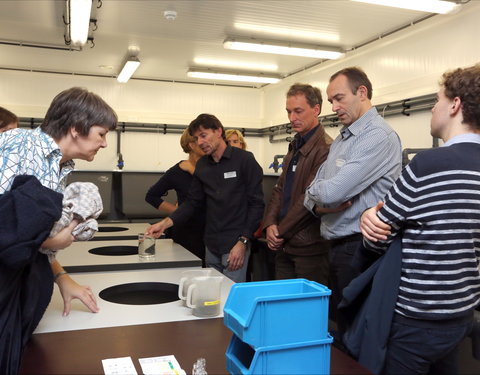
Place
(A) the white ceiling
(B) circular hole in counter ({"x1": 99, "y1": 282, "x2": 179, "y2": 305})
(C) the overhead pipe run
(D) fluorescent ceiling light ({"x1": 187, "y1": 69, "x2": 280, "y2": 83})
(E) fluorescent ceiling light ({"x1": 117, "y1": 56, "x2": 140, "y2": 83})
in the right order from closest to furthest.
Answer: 1. (B) circular hole in counter ({"x1": 99, "y1": 282, "x2": 179, "y2": 305})
2. (A) the white ceiling
3. (C) the overhead pipe run
4. (E) fluorescent ceiling light ({"x1": 117, "y1": 56, "x2": 140, "y2": 83})
5. (D) fluorescent ceiling light ({"x1": 187, "y1": 69, "x2": 280, "y2": 83})

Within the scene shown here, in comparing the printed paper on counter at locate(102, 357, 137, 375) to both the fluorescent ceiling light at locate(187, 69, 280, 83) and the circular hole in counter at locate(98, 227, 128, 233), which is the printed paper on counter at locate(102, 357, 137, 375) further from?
the fluorescent ceiling light at locate(187, 69, 280, 83)

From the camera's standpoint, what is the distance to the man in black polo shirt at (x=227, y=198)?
2541 millimetres

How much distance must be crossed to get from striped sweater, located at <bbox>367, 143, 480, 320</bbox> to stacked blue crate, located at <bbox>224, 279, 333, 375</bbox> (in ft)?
1.45

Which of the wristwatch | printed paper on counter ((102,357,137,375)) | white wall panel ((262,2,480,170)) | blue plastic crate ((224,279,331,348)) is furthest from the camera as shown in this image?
white wall panel ((262,2,480,170))

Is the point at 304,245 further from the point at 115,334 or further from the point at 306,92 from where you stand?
the point at 115,334

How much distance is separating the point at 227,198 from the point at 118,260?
74cm

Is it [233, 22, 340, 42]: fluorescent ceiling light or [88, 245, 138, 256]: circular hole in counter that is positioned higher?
[233, 22, 340, 42]: fluorescent ceiling light

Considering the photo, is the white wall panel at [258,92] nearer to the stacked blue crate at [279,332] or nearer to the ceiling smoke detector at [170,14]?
the ceiling smoke detector at [170,14]

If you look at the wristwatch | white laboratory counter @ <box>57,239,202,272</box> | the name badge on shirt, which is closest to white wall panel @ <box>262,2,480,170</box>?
the name badge on shirt

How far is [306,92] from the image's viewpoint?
99.9 inches

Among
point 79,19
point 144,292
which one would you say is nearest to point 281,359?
point 144,292

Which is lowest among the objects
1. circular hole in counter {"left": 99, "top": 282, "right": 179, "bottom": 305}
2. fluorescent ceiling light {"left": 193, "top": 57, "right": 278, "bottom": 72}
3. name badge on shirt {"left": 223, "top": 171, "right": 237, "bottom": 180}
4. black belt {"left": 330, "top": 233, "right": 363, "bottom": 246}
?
circular hole in counter {"left": 99, "top": 282, "right": 179, "bottom": 305}

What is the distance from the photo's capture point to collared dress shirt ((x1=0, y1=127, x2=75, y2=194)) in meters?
1.01

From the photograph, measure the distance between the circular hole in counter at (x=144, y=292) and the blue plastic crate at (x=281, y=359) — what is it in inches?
33.6
